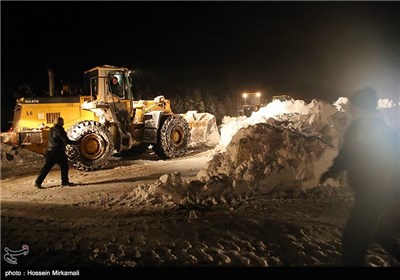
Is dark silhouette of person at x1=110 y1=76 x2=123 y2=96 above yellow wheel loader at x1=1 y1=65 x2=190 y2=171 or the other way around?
above

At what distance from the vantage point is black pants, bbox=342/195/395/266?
11.5 ft

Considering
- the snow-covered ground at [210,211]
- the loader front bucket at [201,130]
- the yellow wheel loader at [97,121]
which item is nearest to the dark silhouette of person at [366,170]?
the snow-covered ground at [210,211]

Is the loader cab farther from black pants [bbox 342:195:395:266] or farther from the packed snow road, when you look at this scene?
black pants [bbox 342:195:395:266]

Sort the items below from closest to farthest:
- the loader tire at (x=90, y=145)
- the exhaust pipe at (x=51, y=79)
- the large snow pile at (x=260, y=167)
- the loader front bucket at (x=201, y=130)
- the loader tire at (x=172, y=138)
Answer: the large snow pile at (x=260, y=167)
the loader tire at (x=90, y=145)
the exhaust pipe at (x=51, y=79)
the loader tire at (x=172, y=138)
the loader front bucket at (x=201, y=130)

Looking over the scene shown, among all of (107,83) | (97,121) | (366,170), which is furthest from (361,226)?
(107,83)

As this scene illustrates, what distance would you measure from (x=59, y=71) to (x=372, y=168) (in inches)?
1642

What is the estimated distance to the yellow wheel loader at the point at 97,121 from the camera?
9961mm

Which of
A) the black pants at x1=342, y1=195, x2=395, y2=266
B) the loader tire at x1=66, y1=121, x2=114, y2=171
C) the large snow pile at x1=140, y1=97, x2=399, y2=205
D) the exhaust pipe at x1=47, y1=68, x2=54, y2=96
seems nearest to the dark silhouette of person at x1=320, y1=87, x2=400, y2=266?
the black pants at x1=342, y1=195, x2=395, y2=266

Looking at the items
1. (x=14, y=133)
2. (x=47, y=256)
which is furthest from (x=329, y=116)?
(x=14, y=133)

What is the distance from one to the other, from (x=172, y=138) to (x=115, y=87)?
2847 mm

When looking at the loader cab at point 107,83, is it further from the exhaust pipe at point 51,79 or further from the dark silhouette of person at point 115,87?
the exhaust pipe at point 51,79

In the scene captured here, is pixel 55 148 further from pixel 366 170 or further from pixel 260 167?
pixel 366 170

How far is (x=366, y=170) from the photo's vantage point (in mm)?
3639

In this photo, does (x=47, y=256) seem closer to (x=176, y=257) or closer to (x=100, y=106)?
(x=176, y=257)
